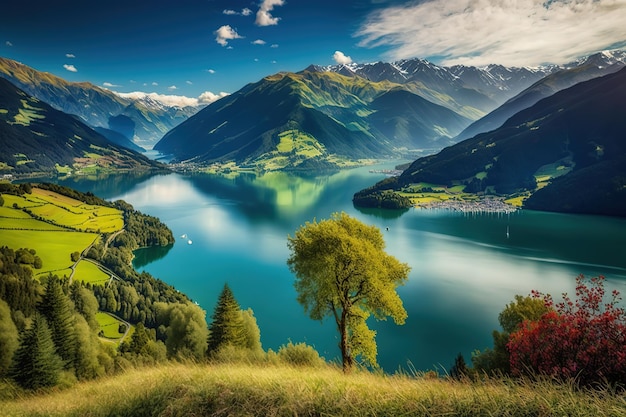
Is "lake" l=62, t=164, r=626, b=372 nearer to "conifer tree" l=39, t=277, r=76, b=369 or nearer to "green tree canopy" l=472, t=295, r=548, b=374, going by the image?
"green tree canopy" l=472, t=295, r=548, b=374

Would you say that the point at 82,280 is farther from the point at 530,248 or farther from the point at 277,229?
the point at 530,248

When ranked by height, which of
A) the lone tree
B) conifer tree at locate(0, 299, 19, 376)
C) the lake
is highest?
the lone tree

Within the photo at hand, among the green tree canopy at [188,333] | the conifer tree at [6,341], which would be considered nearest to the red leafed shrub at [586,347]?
the green tree canopy at [188,333]

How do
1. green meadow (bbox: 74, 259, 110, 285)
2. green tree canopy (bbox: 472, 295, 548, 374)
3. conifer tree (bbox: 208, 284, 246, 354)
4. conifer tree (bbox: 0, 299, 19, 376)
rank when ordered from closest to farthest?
1. green tree canopy (bbox: 472, 295, 548, 374)
2. conifer tree (bbox: 0, 299, 19, 376)
3. conifer tree (bbox: 208, 284, 246, 354)
4. green meadow (bbox: 74, 259, 110, 285)

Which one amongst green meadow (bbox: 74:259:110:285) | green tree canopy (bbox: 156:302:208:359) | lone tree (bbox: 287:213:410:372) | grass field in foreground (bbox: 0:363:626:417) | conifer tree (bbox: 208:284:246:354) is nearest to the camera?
grass field in foreground (bbox: 0:363:626:417)

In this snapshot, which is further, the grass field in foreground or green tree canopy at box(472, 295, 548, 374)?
green tree canopy at box(472, 295, 548, 374)

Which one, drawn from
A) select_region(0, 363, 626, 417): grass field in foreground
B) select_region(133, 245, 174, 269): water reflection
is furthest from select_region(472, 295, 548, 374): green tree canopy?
select_region(133, 245, 174, 269): water reflection

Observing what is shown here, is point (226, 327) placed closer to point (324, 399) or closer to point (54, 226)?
point (324, 399)
